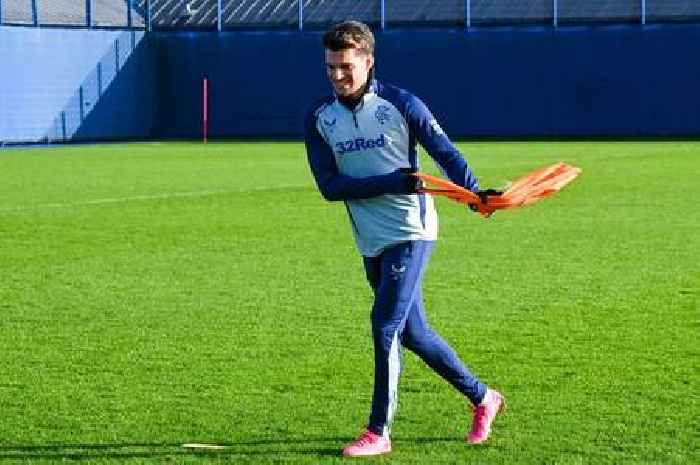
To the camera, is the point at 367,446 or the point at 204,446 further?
the point at 204,446

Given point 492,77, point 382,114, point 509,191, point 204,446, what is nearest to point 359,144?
point 382,114

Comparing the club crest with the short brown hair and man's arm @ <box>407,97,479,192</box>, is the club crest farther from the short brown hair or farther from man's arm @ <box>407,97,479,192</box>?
the short brown hair

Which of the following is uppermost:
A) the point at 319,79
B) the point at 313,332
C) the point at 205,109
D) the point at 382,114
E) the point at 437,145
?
the point at 382,114

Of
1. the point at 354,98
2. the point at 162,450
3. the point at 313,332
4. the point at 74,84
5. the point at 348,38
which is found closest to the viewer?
the point at 348,38

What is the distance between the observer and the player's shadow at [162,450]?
748cm

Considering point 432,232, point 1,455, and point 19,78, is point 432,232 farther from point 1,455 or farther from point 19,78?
point 19,78

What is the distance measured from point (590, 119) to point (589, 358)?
3612 cm

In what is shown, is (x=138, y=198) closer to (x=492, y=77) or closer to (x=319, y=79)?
(x=492, y=77)

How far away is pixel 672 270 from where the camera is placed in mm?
14188

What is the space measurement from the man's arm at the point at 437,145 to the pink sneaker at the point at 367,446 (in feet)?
3.75

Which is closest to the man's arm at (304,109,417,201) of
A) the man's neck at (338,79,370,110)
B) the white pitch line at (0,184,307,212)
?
the man's neck at (338,79,370,110)

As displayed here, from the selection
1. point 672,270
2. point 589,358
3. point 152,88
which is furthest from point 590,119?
point 589,358

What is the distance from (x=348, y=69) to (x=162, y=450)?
1863mm

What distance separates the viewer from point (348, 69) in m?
7.07
